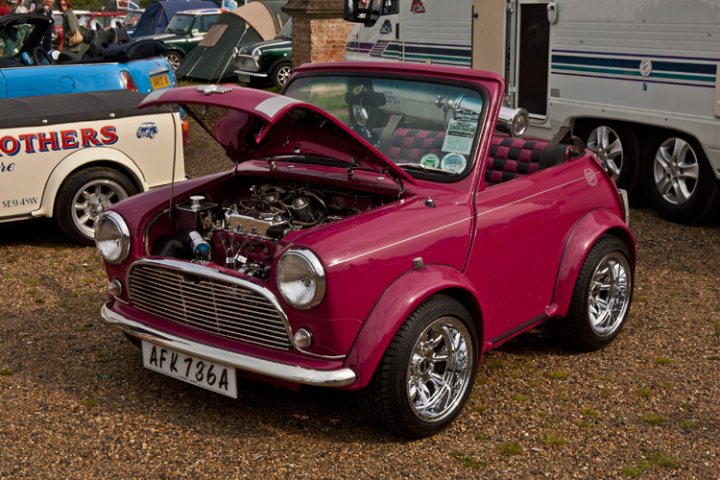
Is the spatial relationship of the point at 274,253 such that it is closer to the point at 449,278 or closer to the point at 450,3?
the point at 449,278

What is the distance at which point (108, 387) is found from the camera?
4.90 meters

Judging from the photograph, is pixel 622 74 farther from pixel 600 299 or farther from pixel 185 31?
pixel 185 31

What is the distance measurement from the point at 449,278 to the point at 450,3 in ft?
22.6

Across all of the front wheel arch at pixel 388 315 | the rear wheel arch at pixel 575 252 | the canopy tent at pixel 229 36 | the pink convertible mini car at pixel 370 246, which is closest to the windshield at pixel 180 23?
the canopy tent at pixel 229 36

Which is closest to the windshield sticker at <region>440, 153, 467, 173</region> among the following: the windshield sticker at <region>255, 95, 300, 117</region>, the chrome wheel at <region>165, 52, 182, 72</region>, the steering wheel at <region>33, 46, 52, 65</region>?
the windshield sticker at <region>255, 95, 300, 117</region>

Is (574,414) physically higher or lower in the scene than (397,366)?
lower

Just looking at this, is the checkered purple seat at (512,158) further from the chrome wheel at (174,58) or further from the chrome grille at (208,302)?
the chrome wheel at (174,58)

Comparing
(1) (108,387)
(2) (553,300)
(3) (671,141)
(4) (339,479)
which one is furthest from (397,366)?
(3) (671,141)

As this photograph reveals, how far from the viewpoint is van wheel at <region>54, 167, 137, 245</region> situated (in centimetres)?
741

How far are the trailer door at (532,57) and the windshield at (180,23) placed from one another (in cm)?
1638

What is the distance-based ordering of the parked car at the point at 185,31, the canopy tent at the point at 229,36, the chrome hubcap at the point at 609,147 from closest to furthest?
the chrome hubcap at the point at 609,147 → the canopy tent at the point at 229,36 → the parked car at the point at 185,31

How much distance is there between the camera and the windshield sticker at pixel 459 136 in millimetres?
4684

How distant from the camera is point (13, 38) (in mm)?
11133

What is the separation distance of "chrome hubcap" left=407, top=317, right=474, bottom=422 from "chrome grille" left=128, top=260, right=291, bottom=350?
2.01 feet
